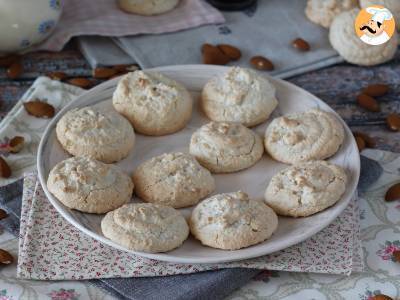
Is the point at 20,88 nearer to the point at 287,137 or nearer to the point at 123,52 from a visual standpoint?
the point at 123,52

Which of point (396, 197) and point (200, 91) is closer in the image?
point (396, 197)

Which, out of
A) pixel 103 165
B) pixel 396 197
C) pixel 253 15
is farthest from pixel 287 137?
pixel 253 15

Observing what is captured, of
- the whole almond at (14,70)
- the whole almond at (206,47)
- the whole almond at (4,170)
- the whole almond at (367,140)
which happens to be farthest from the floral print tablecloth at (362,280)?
the whole almond at (14,70)

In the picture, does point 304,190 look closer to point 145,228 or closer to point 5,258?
point 145,228

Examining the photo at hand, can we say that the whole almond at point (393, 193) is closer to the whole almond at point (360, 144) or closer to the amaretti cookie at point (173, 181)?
the whole almond at point (360, 144)

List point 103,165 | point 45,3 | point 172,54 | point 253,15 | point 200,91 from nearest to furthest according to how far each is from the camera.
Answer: point 103,165, point 200,91, point 45,3, point 172,54, point 253,15

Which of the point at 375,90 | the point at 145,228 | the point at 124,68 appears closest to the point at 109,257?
the point at 145,228
